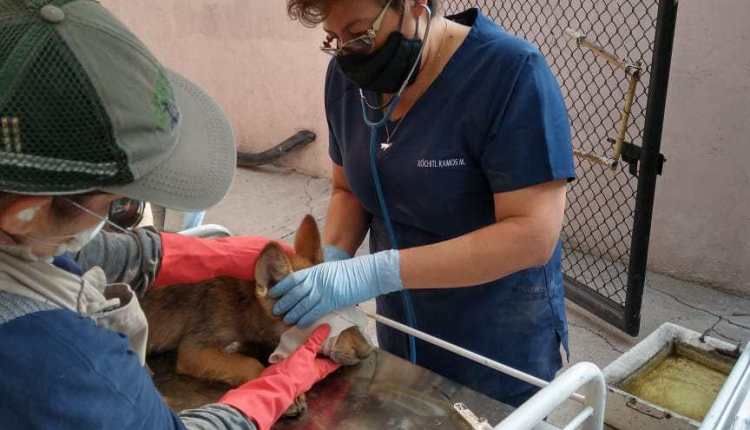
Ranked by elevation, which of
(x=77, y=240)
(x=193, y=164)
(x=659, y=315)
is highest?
(x=193, y=164)

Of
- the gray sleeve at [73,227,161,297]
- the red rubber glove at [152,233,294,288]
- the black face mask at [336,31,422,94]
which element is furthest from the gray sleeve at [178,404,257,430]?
the black face mask at [336,31,422,94]

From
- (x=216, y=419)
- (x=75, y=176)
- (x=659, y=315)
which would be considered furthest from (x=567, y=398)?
(x=659, y=315)

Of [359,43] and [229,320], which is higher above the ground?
[359,43]

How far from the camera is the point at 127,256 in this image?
1.64 metres

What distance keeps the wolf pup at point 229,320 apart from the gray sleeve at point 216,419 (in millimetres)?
410

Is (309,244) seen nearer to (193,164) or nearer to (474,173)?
(474,173)

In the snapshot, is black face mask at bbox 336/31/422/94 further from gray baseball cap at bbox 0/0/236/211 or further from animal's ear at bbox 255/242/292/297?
gray baseball cap at bbox 0/0/236/211

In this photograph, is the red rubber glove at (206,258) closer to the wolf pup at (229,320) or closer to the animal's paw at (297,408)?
the wolf pup at (229,320)

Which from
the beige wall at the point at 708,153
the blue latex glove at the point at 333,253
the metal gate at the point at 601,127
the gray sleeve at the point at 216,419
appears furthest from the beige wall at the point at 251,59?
the gray sleeve at the point at 216,419

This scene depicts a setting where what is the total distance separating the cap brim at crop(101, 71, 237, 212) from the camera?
906 mm

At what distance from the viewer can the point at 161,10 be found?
24.4ft

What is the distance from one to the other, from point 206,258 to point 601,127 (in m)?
3.24

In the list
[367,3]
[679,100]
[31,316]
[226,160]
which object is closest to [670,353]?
[679,100]

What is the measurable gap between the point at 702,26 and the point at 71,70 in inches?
158
